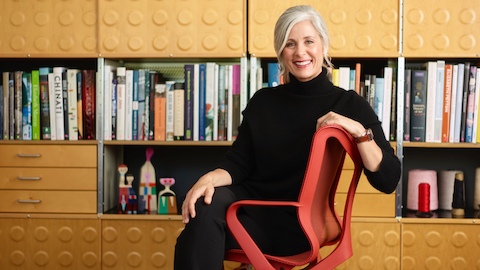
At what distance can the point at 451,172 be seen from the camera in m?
3.13

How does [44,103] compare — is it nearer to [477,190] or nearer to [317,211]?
[317,211]

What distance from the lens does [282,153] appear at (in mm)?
2104

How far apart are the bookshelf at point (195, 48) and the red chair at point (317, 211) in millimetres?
1103

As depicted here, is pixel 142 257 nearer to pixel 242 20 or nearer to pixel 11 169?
pixel 11 169

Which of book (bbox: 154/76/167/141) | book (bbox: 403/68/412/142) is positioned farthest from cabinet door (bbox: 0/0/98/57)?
book (bbox: 403/68/412/142)

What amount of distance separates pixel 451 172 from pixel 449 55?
57 centimetres

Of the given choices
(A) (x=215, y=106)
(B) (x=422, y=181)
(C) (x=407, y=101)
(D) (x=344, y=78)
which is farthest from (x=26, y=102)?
(B) (x=422, y=181)

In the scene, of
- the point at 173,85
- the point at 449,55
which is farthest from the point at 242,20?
the point at 449,55

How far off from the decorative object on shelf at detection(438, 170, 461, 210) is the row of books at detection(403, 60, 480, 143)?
0.23 meters

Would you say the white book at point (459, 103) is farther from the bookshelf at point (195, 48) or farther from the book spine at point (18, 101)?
the book spine at point (18, 101)

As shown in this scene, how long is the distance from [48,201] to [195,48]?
0.97 m

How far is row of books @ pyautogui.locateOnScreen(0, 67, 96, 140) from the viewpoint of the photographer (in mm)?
3064

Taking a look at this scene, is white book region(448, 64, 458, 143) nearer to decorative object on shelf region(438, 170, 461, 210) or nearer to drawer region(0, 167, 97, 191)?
decorative object on shelf region(438, 170, 461, 210)

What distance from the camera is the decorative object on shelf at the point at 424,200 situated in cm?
300
